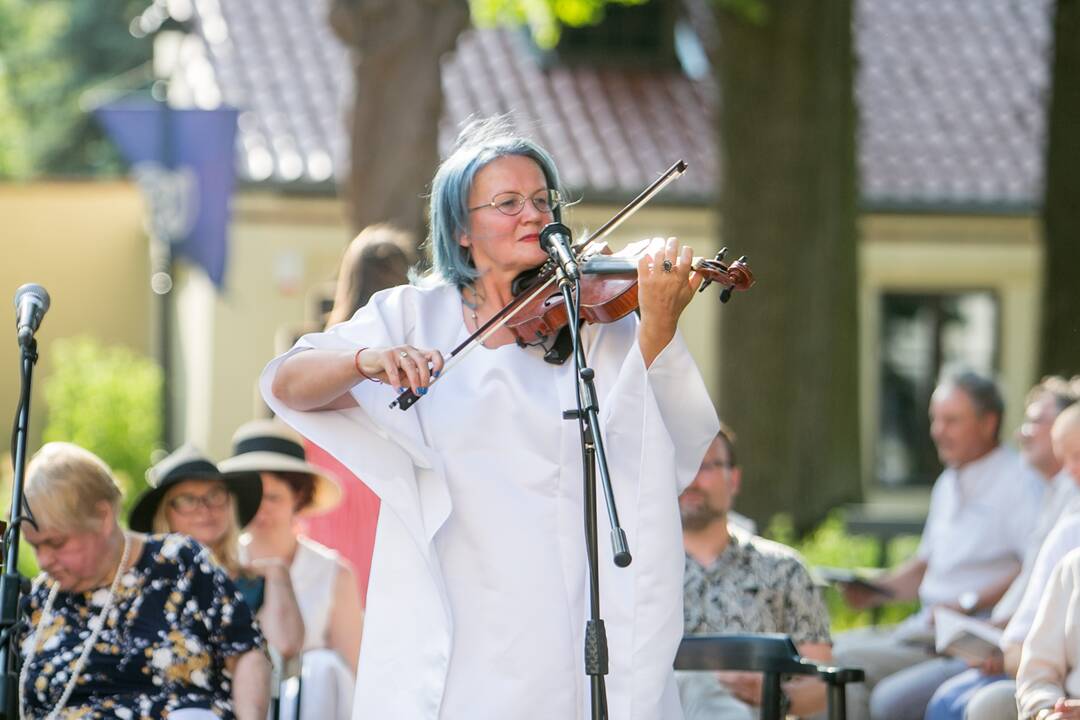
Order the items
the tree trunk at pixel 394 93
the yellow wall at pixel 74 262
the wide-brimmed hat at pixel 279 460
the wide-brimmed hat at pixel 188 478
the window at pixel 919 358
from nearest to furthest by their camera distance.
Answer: the wide-brimmed hat at pixel 188 478
the wide-brimmed hat at pixel 279 460
the tree trunk at pixel 394 93
the window at pixel 919 358
the yellow wall at pixel 74 262

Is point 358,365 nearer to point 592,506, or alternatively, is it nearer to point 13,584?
point 592,506

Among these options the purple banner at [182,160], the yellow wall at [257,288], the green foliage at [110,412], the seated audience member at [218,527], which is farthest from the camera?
the yellow wall at [257,288]

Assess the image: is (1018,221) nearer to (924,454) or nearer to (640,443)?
(924,454)

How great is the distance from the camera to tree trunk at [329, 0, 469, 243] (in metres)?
8.98

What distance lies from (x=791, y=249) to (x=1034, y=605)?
6786 mm

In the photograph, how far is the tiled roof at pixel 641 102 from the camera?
55.5 ft

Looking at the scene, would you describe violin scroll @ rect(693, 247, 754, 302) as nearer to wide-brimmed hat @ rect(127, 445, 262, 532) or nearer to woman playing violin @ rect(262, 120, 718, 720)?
woman playing violin @ rect(262, 120, 718, 720)

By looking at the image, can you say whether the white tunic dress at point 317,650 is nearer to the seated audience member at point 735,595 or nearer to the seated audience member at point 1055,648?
the seated audience member at point 735,595

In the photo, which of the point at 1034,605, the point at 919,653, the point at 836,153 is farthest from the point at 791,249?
the point at 1034,605

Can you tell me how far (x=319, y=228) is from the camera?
1620 cm

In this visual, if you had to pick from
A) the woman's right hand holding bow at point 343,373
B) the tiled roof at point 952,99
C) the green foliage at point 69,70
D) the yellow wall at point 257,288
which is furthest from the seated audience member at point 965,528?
the green foliage at point 69,70

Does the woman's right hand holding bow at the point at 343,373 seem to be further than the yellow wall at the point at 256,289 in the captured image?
No

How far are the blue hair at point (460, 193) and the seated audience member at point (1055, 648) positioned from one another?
69.0 inches

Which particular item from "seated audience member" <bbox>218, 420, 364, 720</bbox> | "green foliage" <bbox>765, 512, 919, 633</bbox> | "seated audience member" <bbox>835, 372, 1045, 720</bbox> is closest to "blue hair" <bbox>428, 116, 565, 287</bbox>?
"seated audience member" <bbox>218, 420, 364, 720</bbox>
